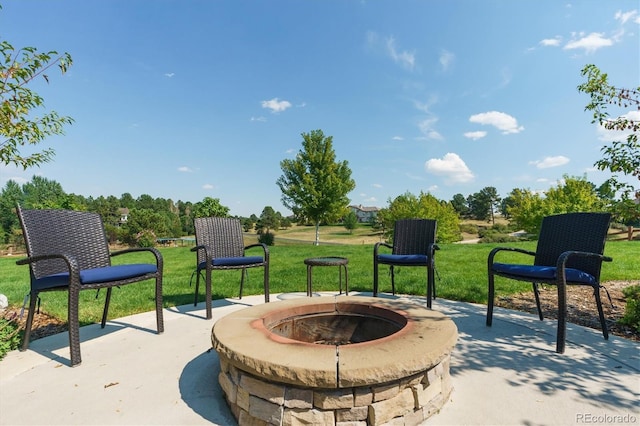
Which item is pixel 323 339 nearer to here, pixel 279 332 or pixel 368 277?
pixel 279 332

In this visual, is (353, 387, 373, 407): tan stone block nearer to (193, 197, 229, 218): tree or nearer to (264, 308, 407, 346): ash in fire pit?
(264, 308, 407, 346): ash in fire pit

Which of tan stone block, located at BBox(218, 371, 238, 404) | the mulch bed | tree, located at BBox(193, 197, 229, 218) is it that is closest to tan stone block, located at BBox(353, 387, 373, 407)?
tan stone block, located at BBox(218, 371, 238, 404)

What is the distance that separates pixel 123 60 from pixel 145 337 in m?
7.66

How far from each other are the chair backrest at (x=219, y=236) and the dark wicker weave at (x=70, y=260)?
102 cm

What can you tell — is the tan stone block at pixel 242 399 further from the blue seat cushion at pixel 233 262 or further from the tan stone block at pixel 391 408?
the blue seat cushion at pixel 233 262

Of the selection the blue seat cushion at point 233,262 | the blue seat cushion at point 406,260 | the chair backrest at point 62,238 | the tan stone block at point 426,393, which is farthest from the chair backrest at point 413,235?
the chair backrest at point 62,238

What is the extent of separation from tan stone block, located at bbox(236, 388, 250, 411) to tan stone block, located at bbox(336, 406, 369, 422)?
18.6 inches

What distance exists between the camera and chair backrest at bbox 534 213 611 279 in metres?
2.76

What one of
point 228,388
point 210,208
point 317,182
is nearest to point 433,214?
point 317,182

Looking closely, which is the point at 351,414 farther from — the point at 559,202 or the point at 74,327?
the point at 559,202

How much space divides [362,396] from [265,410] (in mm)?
477

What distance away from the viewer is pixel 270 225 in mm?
48469

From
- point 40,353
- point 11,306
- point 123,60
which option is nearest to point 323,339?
point 40,353

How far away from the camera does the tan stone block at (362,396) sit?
1.42 meters
